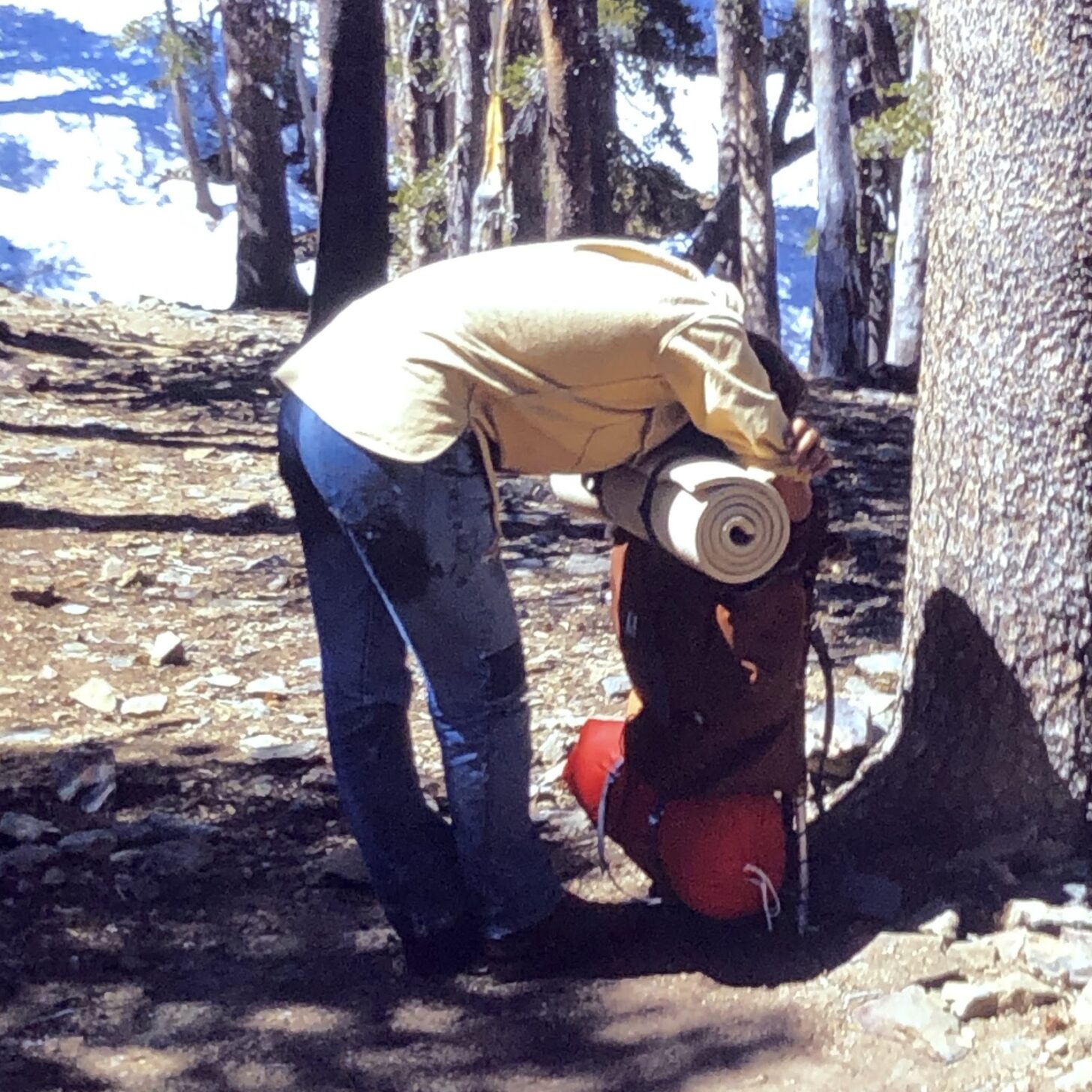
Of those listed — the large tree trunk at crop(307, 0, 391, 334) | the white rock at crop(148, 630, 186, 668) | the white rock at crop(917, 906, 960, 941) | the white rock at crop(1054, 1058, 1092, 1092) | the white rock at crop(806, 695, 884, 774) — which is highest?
the large tree trunk at crop(307, 0, 391, 334)

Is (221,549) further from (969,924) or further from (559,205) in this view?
(969,924)

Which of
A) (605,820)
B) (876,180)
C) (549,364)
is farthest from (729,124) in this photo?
(549,364)

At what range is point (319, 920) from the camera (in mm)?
3955

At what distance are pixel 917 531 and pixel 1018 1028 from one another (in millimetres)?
1165

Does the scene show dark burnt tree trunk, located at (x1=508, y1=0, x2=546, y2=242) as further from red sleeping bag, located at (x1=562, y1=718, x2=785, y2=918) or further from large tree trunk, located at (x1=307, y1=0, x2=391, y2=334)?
red sleeping bag, located at (x1=562, y1=718, x2=785, y2=918)

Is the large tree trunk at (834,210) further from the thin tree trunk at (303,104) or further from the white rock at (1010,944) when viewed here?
the thin tree trunk at (303,104)

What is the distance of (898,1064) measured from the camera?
311 centimetres

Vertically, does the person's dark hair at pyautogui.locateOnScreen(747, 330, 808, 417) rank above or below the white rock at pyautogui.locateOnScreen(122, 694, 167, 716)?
above

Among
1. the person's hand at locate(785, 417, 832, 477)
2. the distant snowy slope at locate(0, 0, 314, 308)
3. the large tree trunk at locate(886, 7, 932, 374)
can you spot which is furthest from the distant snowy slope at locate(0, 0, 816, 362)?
the person's hand at locate(785, 417, 832, 477)

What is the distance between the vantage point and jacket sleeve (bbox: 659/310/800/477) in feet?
9.84

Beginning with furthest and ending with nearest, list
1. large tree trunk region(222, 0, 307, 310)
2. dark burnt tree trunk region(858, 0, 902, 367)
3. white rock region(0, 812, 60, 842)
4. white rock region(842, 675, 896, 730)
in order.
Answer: large tree trunk region(222, 0, 307, 310) → dark burnt tree trunk region(858, 0, 902, 367) → white rock region(842, 675, 896, 730) → white rock region(0, 812, 60, 842)

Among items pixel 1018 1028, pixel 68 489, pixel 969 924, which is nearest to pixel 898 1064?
pixel 1018 1028

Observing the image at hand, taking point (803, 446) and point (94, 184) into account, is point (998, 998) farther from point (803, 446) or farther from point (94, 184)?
point (94, 184)

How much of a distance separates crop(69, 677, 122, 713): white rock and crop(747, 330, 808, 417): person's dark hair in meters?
3.05
